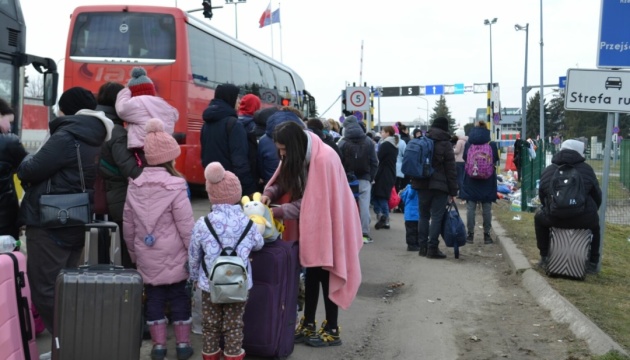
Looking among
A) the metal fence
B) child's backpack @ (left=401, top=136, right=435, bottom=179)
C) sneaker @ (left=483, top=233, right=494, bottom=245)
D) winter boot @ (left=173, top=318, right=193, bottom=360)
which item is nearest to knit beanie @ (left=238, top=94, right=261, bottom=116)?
child's backpack @ (left=401, top=136, right=435, bottom=179)

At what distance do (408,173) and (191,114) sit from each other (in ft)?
22.3

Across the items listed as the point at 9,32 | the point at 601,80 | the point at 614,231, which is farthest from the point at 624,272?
the point at 9,32

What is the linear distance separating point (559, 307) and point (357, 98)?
1363 centimetres

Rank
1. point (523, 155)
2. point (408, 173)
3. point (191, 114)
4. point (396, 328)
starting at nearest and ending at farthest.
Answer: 1. point (396, 328)
2. point (408, 173)
3. point (191, 114)
4. point (523, 155)

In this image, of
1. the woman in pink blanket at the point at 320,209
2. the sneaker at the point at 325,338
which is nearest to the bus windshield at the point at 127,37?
the woman in pink blanket at the point at 320,209

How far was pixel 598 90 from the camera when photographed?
8.73 metres

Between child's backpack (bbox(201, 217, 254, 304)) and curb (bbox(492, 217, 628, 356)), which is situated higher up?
child's backpack (bbox(201, 217, 254, 304))

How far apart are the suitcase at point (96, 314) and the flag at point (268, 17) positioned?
3913cm

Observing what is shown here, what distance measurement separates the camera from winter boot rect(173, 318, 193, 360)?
5395 millimetres

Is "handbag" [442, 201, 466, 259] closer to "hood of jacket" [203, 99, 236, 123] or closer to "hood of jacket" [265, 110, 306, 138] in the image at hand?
"hood of jacket" [265, 110, 306, 138]

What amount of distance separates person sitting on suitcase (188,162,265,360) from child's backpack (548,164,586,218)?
4756mm

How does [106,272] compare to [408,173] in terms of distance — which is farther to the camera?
[408,173]

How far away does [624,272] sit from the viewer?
32.1 feet

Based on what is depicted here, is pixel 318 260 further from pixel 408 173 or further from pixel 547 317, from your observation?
pixel 408 173
